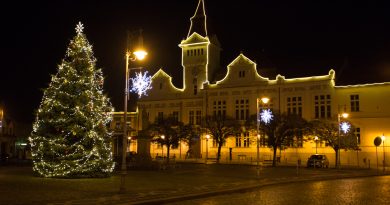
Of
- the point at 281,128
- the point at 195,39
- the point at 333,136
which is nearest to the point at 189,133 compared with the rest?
the point at 281,128

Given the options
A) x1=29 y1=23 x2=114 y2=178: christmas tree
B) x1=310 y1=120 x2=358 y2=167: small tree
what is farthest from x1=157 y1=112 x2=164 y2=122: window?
x1=29 y1=23 x2=114 y2=178: christmas tree

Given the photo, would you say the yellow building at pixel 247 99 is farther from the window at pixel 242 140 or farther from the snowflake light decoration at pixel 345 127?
the snowflake light decoration at pixel 345 127

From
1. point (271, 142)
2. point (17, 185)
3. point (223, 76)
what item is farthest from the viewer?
point (223, 76)

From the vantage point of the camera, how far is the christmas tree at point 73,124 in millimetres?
25516

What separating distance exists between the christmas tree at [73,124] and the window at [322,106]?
41.7 metres

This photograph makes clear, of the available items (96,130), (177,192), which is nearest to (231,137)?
(96,130)

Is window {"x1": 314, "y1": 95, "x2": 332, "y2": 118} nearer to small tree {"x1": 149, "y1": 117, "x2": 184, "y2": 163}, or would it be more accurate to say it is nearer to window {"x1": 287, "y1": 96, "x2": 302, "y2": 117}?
window {"x1": 287, "y1": 96, "x2": 302, "y2": 117}

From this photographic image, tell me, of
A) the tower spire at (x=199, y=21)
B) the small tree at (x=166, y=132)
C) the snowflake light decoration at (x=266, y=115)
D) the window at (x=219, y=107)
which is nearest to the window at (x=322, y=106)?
the snowflake light decoration at (x=266, y=115)

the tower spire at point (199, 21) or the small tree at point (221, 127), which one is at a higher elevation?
the tower spire at point (199, 21)

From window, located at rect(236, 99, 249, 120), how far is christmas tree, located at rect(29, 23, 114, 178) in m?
42.5

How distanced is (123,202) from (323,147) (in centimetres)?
4864

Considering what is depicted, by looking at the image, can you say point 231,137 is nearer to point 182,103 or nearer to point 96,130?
point 182,103

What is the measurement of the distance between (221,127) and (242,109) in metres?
7.75

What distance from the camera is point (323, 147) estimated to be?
6072cm
